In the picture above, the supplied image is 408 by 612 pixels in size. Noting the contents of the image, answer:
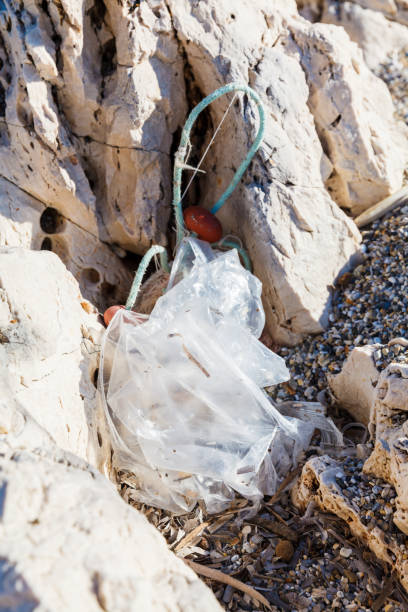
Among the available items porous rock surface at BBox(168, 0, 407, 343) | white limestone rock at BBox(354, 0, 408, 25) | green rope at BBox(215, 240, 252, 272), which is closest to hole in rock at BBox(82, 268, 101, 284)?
green rope at BBox(215, 240, 252, 272)

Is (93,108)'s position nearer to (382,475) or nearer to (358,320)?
(358,320)

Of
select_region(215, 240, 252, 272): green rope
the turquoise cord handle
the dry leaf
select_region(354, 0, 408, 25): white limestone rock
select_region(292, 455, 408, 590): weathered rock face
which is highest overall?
select_region(354, 0, 408, 25): white limestone rock

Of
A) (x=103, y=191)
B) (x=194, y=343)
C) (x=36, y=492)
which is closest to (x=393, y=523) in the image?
(x=194, y=343)

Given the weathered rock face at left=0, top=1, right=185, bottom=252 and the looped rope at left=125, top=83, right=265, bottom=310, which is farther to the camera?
the weathered rock face at left=0, top=1, right=185, bottom=252

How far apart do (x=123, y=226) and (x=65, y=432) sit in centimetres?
137

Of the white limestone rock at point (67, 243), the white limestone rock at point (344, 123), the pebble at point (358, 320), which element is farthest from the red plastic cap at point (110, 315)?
the white limestone rock at point (344, 123)

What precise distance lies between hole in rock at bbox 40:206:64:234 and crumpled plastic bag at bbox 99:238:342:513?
84 centimetres

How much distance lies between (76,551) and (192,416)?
1.21 metres

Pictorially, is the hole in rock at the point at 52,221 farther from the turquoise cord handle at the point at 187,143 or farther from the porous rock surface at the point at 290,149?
the porous rock surface at the point at 290,149

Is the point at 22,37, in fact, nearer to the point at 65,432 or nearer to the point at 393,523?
the point at 65,432

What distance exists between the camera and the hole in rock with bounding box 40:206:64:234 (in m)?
3.11

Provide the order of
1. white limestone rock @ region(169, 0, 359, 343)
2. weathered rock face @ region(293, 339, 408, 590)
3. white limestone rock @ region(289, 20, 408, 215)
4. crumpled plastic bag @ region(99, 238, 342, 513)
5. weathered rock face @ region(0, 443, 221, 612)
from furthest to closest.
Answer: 1. white limestone rock @ region(289, 20, 408, 215)
2. white limestone rock @ region(169, 0, 359, 343)
3. crumpled plastic bag @ region(99, 238, 342, 513)
4. weathered rock face @ region(293, 339, 408, 590)
5. weathered rock face @ region(0, 443, 221, 612)

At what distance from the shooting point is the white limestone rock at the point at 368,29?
445cm

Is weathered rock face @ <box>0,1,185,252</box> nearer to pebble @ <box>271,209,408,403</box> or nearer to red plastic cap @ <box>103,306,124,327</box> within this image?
red plastic cap @ <box>103,306,124,327</box>
